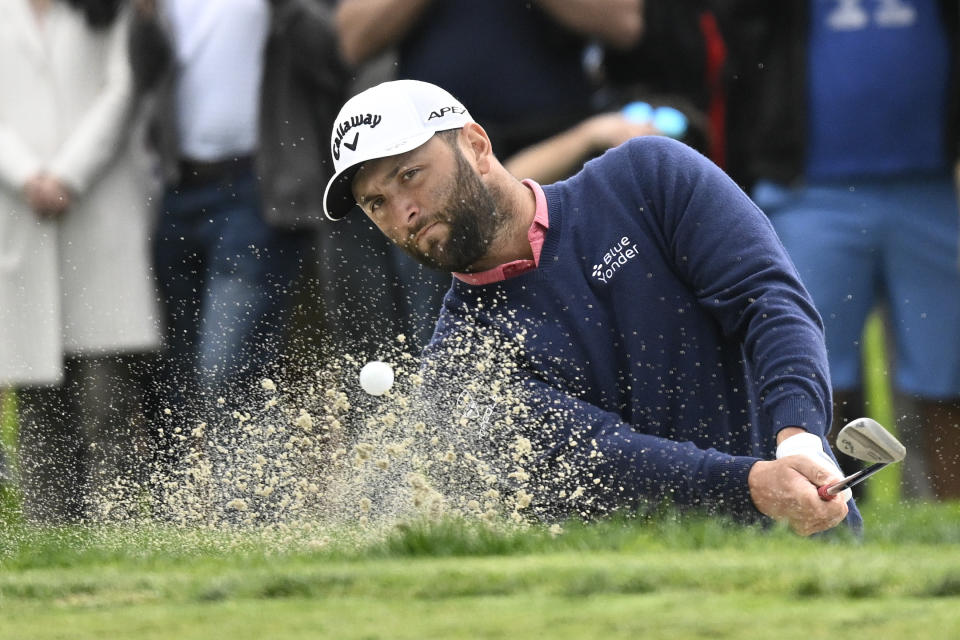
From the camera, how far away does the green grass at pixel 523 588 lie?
3562mm

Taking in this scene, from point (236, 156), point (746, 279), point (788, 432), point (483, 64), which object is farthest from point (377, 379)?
point (236, 156)

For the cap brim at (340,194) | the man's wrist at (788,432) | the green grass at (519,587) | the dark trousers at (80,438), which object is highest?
the cap brim at (340,194)

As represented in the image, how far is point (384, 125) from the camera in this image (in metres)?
4.96

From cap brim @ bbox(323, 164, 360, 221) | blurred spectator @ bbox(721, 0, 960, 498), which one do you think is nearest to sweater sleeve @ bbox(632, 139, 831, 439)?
cap brim @ bbox(323, 164, 360, 221)

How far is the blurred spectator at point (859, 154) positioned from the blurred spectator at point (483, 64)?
63 cm

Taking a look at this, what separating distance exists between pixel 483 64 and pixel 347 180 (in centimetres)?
186

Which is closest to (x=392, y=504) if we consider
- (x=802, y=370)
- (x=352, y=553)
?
(x=352, y=553)

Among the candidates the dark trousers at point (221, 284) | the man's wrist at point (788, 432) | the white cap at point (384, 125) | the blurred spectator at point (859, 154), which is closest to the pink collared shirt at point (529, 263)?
the white cap at point (384, 125)

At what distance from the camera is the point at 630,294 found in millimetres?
4953

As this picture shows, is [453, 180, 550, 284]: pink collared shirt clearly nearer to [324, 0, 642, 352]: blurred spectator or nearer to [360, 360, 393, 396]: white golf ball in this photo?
[360, 360, 393, 396]: white golf ball

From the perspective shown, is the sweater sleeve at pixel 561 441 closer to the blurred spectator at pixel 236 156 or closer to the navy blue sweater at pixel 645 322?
the navy blue sweater at pixel 645 322

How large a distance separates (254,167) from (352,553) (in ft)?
9.36

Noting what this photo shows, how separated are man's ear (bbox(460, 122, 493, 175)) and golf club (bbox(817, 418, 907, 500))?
1331 millimetres

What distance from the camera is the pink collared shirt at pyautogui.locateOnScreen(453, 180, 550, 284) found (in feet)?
16.5
